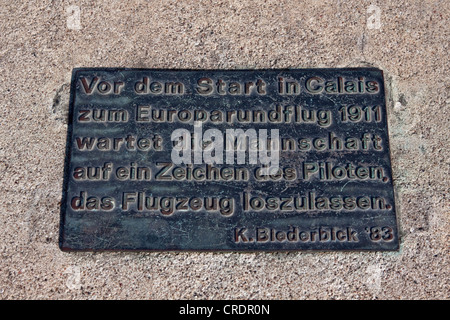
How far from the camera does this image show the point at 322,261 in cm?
272

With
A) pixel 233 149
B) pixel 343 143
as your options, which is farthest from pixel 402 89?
pixel 233 149

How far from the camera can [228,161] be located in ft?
9.32

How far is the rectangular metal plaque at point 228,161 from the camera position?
274cm

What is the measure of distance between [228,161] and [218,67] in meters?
0.68

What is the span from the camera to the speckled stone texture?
8.86 feet

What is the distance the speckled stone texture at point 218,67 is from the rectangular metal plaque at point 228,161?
101mm

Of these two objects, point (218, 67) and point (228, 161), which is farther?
point (218, 67)

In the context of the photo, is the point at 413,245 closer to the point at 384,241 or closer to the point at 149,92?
the point at 384,241

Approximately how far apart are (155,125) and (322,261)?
1.37 m

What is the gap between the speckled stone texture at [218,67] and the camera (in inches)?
106

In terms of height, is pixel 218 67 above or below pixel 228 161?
above

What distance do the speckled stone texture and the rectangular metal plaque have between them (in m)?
0.10

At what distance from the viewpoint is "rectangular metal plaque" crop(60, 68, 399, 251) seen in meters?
2.74
